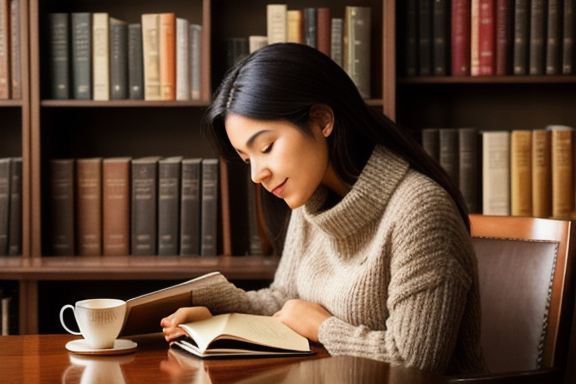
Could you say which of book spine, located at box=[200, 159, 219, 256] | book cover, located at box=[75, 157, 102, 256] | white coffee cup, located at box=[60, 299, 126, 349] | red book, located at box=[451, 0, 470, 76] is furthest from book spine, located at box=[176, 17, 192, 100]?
white coffee cup, located at box=[60, 299, 126, 349]

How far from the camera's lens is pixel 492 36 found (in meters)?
2.42

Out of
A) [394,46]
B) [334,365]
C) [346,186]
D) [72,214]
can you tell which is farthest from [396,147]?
[72,214]

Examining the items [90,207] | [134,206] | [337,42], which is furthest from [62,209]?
[337,42]

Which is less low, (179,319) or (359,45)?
(359,45)

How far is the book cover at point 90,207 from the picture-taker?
2480 millimetres

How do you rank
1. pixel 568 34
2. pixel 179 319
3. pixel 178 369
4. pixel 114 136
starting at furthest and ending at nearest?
pixel 114 136, pixel 568 34, pixel 179 319, pixel 178 369

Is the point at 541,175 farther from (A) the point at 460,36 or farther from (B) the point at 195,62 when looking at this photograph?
(B) the point at 195,62

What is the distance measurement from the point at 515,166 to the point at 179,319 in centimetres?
134

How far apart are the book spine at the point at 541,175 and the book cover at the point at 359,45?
50cm

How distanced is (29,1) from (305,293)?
129 cm

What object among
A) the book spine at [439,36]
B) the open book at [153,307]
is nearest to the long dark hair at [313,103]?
the open book at [153,307]

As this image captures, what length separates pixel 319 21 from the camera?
243 centimetres

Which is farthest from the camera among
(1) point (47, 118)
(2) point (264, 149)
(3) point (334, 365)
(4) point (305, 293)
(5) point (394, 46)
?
(1) point (47, 118)

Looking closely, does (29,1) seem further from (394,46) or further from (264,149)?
(264,149)
